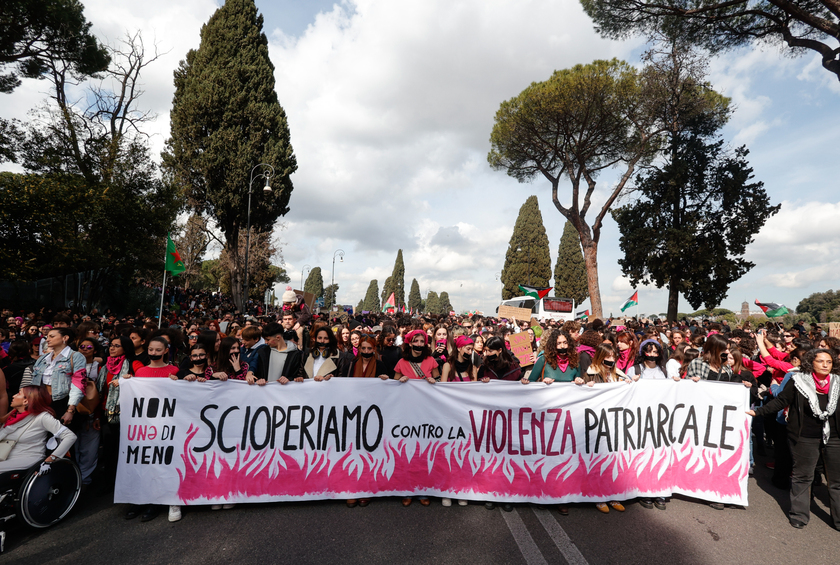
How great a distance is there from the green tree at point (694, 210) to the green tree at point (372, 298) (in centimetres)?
9655

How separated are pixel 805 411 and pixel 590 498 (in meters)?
2.18

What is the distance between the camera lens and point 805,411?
3.95m

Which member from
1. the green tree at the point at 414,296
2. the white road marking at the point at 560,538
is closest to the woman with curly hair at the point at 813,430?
the white road marking at the point at 560,538

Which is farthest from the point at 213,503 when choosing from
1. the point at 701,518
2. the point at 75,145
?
the point at 75,145

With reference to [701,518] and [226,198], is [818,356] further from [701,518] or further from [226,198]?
[226,198]

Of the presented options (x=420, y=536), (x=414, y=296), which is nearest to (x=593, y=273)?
(x=420, y=536)

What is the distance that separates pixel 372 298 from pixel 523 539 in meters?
117

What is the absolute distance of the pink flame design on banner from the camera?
3.77m

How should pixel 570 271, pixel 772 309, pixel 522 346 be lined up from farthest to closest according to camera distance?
pixel 570 271
pixel 772 309
pixel 522 346

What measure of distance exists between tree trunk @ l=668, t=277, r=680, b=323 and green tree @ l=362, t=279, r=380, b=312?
315ft

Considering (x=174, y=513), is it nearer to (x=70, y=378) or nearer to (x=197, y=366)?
(x=197, y=366)

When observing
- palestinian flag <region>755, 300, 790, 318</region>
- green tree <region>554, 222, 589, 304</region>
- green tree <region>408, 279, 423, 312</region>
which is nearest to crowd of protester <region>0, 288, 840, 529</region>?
palestinian flag <region>755, 300, 790, 318</region>

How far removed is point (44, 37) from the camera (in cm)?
1698

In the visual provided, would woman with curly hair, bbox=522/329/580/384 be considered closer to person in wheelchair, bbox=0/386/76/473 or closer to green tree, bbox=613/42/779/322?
person in wheelchair, bbox=0/386/76/473
